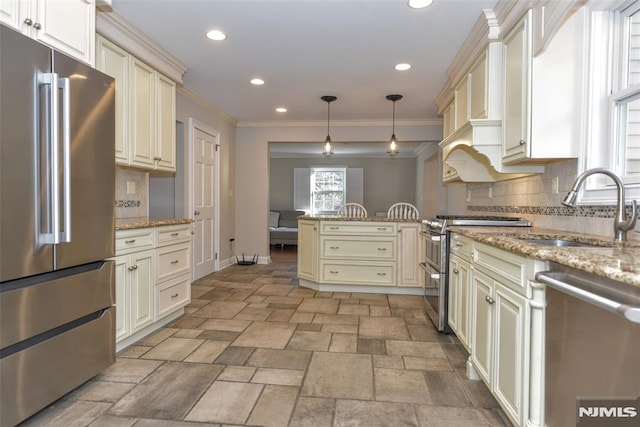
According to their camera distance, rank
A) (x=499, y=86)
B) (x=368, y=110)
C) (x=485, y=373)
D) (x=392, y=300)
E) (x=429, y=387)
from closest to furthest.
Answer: (x=485, y=373)
(x=429, y=387)
(x=499, y=86)
(x=392, y=300)
(x=368, y=110)

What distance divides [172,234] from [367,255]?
84.0 inches

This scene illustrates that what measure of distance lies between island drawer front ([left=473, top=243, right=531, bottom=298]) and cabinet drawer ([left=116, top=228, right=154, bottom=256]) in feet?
7.34

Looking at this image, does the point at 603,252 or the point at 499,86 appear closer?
the point at 603,252

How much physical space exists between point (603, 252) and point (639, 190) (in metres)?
→ 0.76

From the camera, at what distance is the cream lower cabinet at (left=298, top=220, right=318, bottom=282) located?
13.9 ft

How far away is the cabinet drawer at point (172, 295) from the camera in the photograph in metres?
2.84

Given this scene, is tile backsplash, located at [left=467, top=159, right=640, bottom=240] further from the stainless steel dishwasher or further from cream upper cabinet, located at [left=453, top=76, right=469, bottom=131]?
the stainless steel dishwasher

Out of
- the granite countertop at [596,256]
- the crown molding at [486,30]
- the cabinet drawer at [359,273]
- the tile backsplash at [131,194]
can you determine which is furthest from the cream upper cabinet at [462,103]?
the tile backsplash at [131,194]

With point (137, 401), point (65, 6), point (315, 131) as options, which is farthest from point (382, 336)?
point (315, 131)

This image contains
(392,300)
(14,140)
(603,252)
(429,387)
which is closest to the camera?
(603,252)

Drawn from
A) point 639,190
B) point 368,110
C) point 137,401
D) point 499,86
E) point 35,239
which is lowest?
point 137,401

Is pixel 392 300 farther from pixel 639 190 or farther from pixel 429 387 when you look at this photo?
pixel 639 190

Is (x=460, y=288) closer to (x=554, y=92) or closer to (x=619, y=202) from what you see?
(x=619, y=202)

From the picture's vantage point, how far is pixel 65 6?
1909 millimetres
